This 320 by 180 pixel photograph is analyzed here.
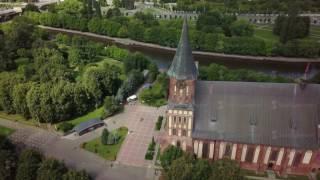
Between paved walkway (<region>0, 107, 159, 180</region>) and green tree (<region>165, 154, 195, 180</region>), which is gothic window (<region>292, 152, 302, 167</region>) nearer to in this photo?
green tree (<region>165, 154, 195, 180</region>)

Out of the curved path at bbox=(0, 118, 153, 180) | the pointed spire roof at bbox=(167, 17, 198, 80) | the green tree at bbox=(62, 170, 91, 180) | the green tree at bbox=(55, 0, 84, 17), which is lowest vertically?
the curved path at bbox=(0, 118, 153, 180)

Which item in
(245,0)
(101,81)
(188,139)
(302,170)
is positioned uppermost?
(245,0)

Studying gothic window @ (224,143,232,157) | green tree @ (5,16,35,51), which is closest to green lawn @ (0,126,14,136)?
green tree @ (5,16,35,51)

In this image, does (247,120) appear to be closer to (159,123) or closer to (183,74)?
(183,74)

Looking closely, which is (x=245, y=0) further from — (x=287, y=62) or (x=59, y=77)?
(x=59, y=77)

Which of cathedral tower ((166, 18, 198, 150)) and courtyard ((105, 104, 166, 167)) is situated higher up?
cathedral tower ((166, 18, 198, 150))

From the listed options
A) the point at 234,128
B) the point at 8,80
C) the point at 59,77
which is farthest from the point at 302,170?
the point at 8,80
